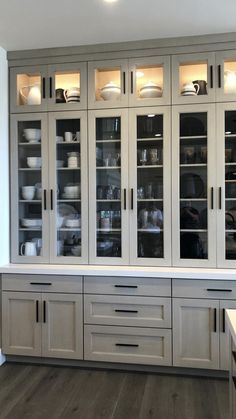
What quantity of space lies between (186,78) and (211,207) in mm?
1171

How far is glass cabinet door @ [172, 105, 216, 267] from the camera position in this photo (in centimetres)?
306

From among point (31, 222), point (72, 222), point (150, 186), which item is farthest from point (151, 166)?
point (31, 222)

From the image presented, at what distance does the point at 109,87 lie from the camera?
3.21 m

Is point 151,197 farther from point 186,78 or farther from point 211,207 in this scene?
point 186,78

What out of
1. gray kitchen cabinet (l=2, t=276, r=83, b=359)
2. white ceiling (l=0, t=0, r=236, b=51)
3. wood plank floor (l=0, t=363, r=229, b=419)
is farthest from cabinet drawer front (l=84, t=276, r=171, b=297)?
white ceiling (l=0, t=0, r=236, b=51)

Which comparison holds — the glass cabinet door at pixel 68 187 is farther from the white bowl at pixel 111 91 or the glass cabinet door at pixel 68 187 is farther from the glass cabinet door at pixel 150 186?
the glass cabinet door at pixel 150 186

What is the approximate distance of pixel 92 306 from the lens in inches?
121

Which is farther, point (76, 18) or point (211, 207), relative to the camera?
point (211, 207)

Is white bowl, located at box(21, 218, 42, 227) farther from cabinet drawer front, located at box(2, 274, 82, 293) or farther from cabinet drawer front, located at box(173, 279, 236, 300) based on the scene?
cabinet drawer front, located at box(173, 279, 236, 300)

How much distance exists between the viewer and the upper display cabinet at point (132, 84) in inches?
123

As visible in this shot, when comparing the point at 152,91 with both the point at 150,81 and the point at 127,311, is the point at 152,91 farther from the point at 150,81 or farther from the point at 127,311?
the point at 127,311

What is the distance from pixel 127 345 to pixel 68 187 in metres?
1.48

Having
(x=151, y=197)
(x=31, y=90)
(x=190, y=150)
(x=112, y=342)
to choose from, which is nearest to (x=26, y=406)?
(x=112, y=342)

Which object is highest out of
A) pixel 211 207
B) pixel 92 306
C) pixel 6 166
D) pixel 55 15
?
pixel 55 15
